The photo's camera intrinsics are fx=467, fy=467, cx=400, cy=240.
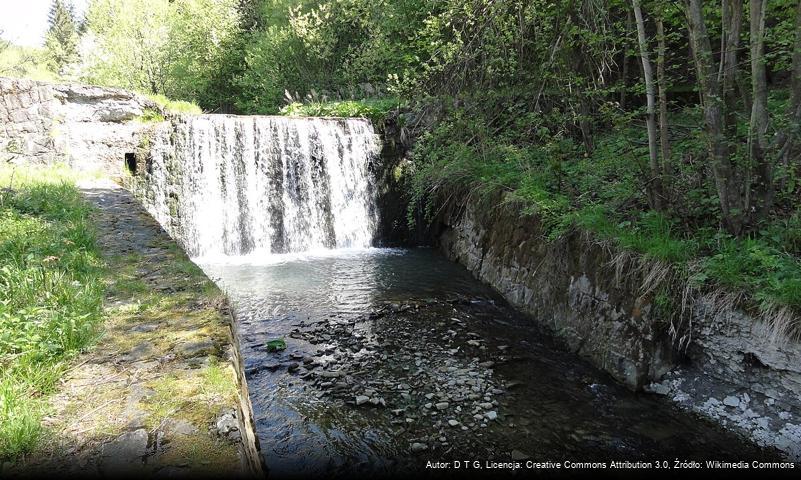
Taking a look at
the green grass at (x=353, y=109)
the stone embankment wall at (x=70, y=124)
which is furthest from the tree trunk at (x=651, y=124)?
the stone embankment wall at (x=70, y=124)

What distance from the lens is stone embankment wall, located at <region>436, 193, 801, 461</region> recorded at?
335cm

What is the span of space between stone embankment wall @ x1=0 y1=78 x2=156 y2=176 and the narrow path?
24.0ft

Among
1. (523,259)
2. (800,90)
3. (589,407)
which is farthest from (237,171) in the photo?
(800,90)

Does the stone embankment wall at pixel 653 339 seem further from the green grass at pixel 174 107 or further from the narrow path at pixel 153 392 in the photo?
the green grass at pixel 174 107

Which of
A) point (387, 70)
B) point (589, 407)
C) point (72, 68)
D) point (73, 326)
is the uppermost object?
point (72, 68)

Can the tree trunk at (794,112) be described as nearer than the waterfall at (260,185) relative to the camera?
Yes

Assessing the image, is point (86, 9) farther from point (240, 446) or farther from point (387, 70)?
point (240, 446)

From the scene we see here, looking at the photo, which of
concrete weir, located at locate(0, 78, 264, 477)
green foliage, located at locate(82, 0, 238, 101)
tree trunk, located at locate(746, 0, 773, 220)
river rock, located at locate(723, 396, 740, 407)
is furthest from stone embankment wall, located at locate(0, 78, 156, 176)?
green foliage, located at locate(82, 0, 238, 101)

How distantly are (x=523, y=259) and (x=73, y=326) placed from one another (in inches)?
204

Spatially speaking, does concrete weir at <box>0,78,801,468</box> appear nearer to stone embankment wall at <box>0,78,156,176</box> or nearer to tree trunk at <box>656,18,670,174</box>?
stone embankment wall at <box>0,78,156,176</box>

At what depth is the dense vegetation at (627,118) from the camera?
3.99 meters

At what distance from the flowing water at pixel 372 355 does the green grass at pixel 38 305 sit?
145 cm

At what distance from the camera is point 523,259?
6.45 meters

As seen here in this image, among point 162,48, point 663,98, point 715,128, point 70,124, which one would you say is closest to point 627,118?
point 663,98
